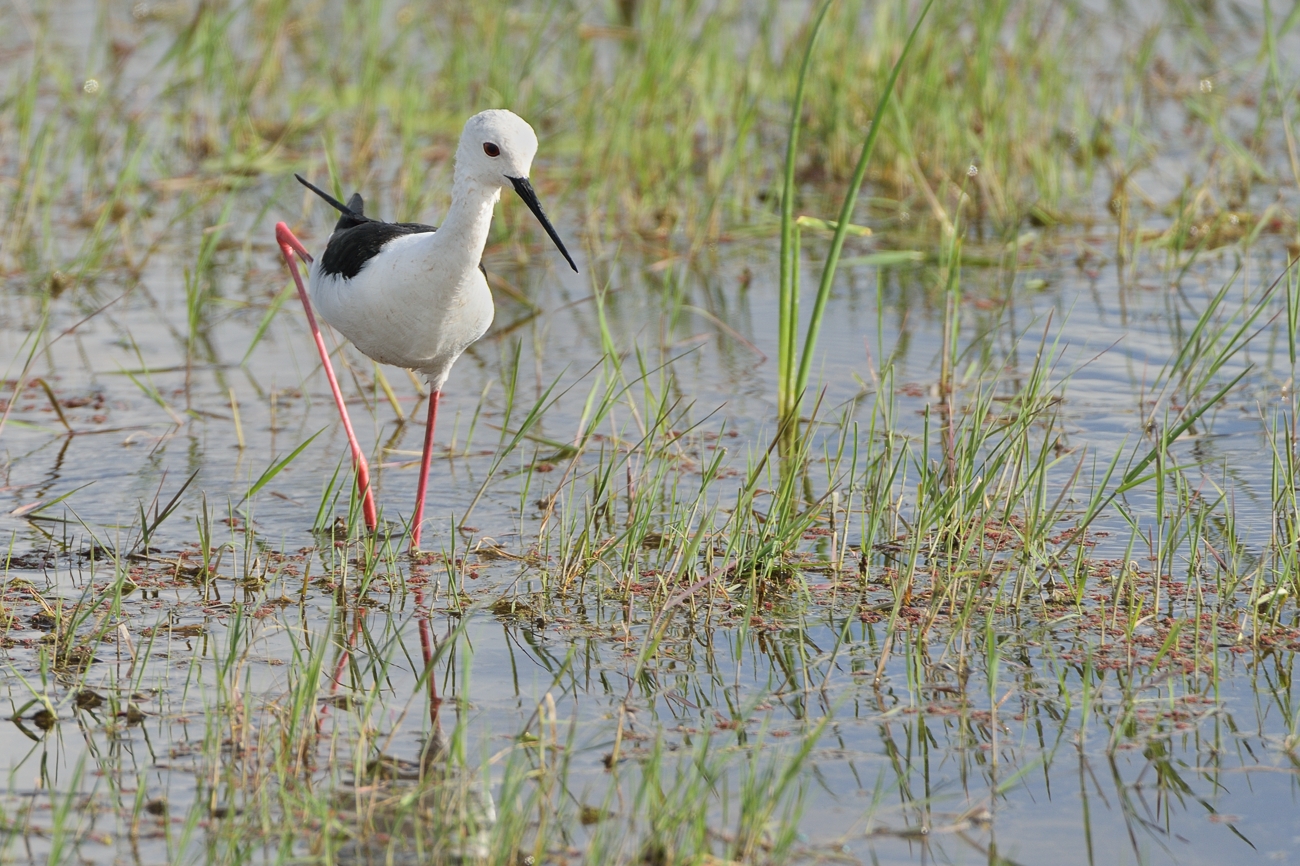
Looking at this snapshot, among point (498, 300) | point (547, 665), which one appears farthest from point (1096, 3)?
point (547, 665)

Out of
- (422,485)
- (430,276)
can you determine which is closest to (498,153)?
(430,276)

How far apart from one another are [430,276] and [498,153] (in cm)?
36

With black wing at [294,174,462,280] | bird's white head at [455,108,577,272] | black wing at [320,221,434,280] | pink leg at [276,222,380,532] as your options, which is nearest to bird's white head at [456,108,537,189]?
bird's white head at [455,108,577,272]

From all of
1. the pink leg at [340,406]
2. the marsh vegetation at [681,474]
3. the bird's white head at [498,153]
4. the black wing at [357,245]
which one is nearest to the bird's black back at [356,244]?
the black wing at [357,245]

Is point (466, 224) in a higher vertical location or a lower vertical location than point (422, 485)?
higher

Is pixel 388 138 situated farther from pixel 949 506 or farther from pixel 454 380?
pixel 949 506

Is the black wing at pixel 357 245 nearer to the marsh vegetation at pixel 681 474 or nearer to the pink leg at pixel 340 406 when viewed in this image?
the pink leg at pixel 340 406

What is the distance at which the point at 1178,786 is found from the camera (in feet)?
9.50

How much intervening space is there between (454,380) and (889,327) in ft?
4.99

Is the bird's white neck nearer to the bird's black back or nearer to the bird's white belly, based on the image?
the bird's white belly

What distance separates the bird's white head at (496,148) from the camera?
3.86m

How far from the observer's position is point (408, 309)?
→ 13.6 ft

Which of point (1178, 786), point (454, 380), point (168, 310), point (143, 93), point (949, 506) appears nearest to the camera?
point (1178, 786)

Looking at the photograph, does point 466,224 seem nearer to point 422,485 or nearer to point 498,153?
point 498,153
